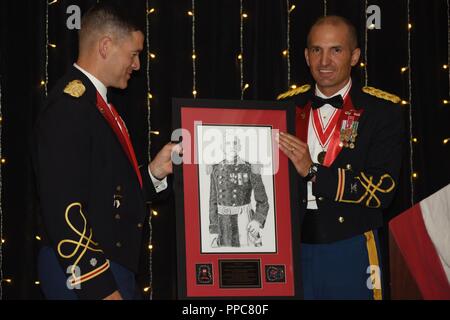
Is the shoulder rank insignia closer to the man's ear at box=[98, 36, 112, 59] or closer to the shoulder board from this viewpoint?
the man's ear at box=[98, 36, 112, 59]

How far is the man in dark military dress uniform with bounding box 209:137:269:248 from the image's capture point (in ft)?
10.5

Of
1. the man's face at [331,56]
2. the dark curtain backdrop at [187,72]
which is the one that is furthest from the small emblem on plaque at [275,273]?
the dark curtain backdrop at [187,72]

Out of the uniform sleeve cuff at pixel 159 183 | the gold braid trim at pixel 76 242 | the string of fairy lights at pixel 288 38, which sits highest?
the string of fairy lights at pixel 288 38

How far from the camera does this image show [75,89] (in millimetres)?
2920

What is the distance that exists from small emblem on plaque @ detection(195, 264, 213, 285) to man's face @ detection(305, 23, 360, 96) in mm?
1155

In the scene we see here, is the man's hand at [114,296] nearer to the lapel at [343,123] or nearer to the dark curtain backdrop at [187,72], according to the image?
the lapel at [343,123]

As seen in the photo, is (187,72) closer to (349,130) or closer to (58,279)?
(349,130)

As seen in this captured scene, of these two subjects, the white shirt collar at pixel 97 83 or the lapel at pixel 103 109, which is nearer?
the lapel at pixel 103 109

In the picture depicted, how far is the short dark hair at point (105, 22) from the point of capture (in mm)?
3146

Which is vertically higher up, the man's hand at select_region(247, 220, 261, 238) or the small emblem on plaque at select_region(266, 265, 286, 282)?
the man's hand at select_region(247, 220, 261, 238)

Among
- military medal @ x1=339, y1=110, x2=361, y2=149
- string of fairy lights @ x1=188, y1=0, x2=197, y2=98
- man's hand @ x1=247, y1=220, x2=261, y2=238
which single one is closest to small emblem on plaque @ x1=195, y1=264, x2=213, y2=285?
man's hand @ x1=247, y1=220, x2=261, y2=238

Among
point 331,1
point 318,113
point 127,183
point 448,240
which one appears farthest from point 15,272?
point 448,240

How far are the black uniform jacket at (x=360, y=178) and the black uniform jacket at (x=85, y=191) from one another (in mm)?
882

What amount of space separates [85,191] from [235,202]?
2.40ft
